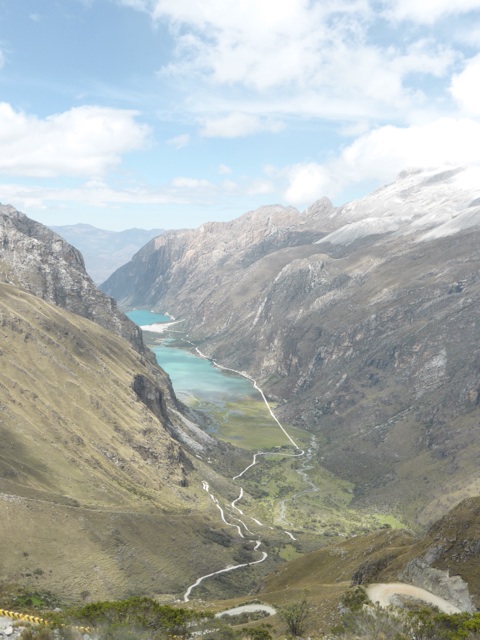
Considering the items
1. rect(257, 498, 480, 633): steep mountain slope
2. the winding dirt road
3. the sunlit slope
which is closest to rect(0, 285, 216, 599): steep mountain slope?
the sunlit slope

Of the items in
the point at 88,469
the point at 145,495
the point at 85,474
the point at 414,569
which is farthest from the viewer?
the point at 145,495

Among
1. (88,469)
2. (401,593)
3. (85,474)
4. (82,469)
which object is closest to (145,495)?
(88,469)

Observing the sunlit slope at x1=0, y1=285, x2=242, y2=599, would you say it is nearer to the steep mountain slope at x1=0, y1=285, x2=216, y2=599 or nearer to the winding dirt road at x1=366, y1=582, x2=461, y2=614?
the steep mountain slope at x1=0, y1=285, x2=216, y2=599

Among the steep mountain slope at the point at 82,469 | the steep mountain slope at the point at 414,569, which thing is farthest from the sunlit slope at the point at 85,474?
the steep mountain slope at the point at 414,569

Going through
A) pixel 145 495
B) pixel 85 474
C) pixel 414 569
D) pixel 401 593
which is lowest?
pixel 145 495

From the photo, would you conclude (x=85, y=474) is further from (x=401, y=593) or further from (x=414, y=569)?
(x=401, y=593)

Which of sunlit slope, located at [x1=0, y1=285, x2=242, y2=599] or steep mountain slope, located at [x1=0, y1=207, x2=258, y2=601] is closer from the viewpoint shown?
sunlit slope, located at [x1=0, y1=285, x2=242, y2=599]

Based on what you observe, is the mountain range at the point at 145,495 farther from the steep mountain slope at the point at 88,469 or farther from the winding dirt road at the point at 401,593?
the winding dirt road at the point at 401,593

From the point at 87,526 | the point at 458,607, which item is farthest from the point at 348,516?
the point at 458,607

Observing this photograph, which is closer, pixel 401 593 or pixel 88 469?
pixel 401 593
